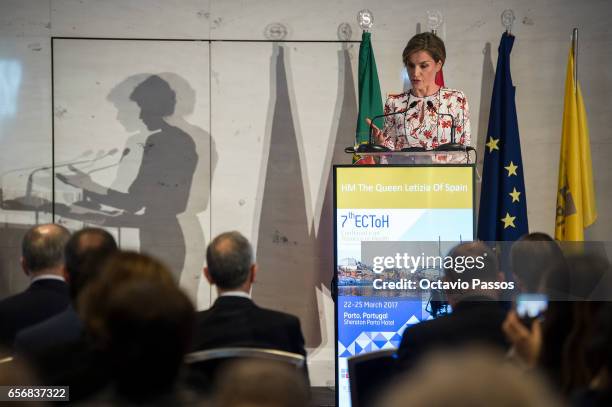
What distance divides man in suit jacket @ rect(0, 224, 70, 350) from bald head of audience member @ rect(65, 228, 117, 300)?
28cm

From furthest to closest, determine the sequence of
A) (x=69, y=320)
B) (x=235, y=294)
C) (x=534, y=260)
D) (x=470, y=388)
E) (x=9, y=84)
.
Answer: (x=9, y=84)
(x=534, y=260)
(x=235, y=294)
(x=69, y=320)
(x=470, y=388)

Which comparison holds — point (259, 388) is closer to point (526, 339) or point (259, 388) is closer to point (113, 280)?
point (113, 280)

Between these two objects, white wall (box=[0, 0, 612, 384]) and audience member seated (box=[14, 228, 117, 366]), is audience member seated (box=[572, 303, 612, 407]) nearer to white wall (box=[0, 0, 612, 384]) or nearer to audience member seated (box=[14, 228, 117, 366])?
audience member seated (box=[14, 228, 117, 366])

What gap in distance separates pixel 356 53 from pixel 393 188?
2.74 m

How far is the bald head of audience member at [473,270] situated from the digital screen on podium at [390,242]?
0.53 meters

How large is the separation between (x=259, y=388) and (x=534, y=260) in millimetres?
2197

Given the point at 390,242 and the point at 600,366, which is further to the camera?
the point at 390,242

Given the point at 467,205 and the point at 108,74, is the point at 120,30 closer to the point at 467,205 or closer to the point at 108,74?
the point at 108,74

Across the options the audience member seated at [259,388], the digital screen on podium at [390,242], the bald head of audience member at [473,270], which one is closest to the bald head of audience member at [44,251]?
the digital screen on podium at [390,242]

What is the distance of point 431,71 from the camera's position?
4910mm

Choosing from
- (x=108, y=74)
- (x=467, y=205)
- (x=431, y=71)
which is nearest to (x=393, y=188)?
(x=467, y=205)

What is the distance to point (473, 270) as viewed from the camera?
337 cm

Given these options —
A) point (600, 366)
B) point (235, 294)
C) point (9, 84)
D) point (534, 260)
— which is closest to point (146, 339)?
point (600, 366)

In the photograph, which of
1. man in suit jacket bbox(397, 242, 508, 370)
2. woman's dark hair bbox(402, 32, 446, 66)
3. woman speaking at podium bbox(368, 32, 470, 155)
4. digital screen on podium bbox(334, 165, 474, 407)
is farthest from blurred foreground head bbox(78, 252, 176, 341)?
woman's dark hair bbox(402, 32, 446, 66)
